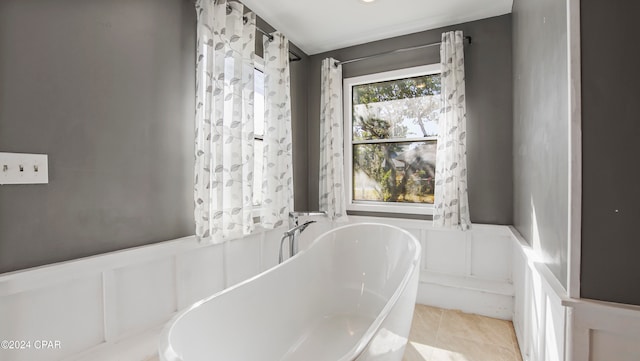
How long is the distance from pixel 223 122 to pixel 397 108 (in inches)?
67.2

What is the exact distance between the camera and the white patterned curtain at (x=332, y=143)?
2.81 metres

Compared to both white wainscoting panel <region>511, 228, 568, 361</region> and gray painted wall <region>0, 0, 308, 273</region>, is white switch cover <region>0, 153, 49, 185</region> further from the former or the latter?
white wainscoting panel <region>511, 228, 568, 361</region>

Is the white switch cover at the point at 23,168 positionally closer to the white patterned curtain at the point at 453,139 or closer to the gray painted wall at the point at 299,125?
the gray painted wall at the point at 299,125

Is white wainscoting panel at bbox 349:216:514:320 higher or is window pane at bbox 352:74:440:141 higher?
window pane at bbox 352:74:440:141

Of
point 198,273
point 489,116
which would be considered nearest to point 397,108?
point 489,116

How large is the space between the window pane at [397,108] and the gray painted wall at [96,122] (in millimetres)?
1686

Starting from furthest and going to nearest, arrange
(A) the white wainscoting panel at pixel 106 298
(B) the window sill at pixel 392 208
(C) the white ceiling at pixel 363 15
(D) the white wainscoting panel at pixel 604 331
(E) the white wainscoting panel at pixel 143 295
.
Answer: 1. (B) the window sill at pixel 392 208
2. (C) the white ceiling at pixel 363 15
3. (E) the white wainscoting panel at pixel 143 295
4. (A) the white wainscoting panel at pixel 106 298
5. (D) the white wainscoting panel at pixel 604 331

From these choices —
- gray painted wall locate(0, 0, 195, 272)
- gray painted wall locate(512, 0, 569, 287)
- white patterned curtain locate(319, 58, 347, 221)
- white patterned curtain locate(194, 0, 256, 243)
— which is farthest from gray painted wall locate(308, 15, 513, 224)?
gray painted wall locate(0, 0, 195, 272)

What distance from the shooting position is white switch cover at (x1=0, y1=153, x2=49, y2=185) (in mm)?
1050

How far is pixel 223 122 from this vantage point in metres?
1.81

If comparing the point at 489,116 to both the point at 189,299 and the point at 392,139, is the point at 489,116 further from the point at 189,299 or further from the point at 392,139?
the point at 189,299

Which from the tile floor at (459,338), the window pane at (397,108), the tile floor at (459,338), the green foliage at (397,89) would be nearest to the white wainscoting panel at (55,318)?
the tile floor at (459,338)

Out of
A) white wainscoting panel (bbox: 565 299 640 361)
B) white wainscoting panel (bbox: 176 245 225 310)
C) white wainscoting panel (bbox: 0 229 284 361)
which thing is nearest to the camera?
white wainscoting panel (bbox: 565 299 640 361)

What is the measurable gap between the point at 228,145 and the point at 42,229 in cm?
98
